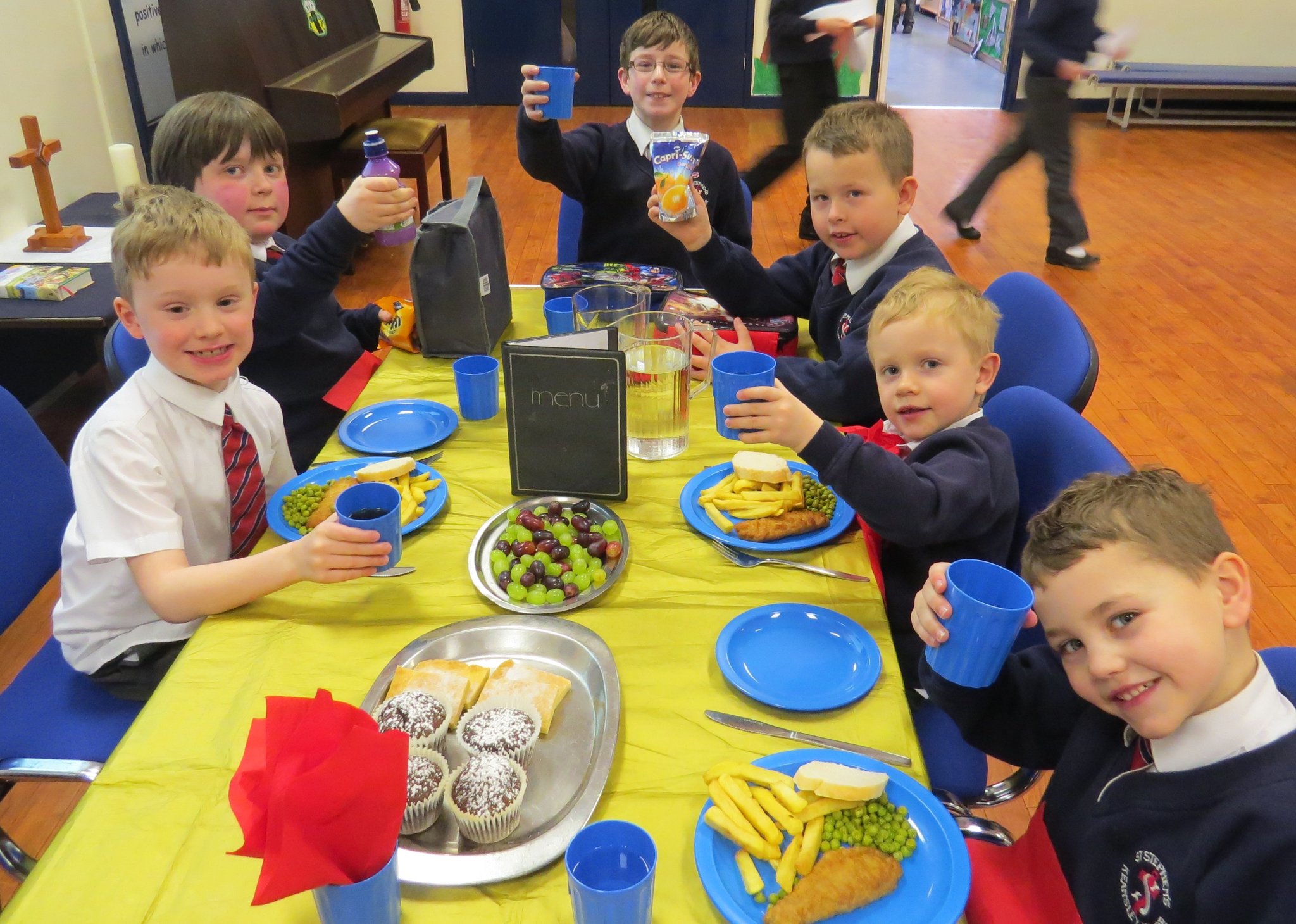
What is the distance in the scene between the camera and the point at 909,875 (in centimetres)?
96

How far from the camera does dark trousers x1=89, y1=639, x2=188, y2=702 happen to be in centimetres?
151

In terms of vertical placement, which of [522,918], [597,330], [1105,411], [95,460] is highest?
[597,330]

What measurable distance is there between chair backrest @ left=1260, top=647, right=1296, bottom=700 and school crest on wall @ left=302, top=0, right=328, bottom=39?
5.40m

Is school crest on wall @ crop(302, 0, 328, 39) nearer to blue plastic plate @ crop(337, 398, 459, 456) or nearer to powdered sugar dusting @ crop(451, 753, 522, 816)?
blue plastic plate @ crop(337, 398, 459, 456)

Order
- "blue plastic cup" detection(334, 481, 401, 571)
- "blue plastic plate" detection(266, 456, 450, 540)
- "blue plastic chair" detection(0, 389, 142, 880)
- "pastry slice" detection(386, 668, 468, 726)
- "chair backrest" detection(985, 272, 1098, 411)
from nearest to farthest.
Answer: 1. "pastry slice" detection(386, 668, 468, 726)
2. "blue plastic cup" detection(334, 481, 401, 571)
3. "blue plastic chair" detection(0, 389, 142, 880)
4. "blue plastic plate" detection(266, 456, 450, 540)
5. "chair backrest" detection(985, 272, 1098, 411)

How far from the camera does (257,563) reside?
132 cm

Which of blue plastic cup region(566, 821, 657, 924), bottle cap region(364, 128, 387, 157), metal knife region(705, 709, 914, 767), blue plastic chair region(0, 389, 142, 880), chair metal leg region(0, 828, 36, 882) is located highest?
bottle cap region(364, 128, 387, 157)

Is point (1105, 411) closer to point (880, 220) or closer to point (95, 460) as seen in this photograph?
point (880, 220)

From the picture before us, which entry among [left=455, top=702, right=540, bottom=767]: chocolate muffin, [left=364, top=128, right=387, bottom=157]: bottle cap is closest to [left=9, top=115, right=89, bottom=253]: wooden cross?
[left=364, top=128, right=387, bottom=157]: bottle cap

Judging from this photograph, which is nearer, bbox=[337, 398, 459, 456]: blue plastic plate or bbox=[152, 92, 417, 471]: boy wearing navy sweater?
bbox=[337, 398, 459, 456]: blue plastic plate

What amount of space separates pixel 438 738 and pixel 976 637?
2.05 ft

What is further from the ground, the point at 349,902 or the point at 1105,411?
the point at 349,902

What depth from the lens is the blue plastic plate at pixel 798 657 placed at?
1.18 metres

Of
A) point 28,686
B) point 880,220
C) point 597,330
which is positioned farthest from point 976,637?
point 28,686
